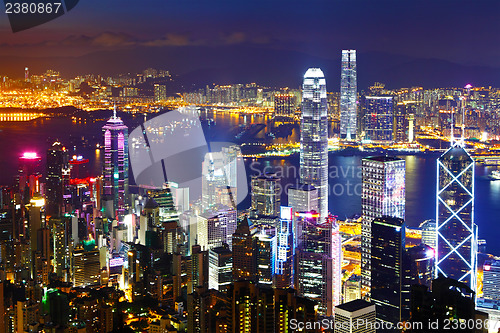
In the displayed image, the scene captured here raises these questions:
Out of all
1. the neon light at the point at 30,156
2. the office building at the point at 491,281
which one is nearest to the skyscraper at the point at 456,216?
the office building at the point at 491,281

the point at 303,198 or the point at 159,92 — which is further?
the point at 159,92

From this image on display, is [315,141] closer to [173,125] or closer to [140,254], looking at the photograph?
[173,125]

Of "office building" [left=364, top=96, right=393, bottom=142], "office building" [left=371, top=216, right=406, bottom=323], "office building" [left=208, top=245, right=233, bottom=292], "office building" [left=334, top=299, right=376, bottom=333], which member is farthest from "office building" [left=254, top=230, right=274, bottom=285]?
"office building" [left=364, top=96, right=393, bottom=142]

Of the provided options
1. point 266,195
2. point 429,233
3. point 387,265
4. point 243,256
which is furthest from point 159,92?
point 387,265

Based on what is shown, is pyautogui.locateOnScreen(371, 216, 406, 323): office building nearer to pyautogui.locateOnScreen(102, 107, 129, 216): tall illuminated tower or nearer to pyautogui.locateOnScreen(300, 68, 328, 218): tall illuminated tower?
pyautogui.locateOnScreen(102, 107, 129, 216): tall illuminated tower

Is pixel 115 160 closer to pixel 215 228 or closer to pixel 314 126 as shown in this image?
pixel 215 228

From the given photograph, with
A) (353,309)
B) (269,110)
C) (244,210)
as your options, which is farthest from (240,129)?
(353,309)
